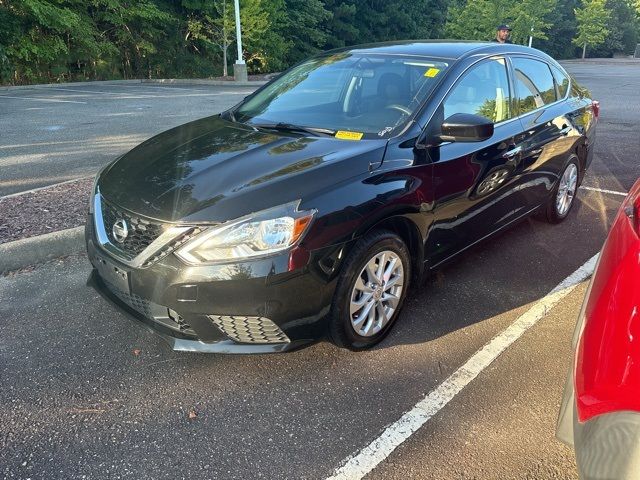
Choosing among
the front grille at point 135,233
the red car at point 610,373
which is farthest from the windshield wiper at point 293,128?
the red car at point 610,373

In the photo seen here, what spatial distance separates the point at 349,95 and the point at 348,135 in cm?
63

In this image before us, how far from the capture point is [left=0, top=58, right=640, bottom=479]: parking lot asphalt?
7.52 ft

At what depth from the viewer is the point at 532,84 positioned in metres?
4.42

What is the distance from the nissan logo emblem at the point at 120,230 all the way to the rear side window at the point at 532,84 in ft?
9.94

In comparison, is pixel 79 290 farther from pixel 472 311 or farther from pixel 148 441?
pixel 472 311

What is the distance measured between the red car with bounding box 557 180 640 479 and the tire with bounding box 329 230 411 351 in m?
1.13

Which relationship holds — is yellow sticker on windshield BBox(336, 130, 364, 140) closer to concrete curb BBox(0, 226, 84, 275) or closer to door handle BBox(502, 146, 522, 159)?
door handle BBox(502, 146, 522, 159)

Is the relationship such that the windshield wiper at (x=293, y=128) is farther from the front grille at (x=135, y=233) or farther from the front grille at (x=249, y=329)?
the front grille at (x=249, y=329)

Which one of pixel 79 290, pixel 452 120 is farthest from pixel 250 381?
pixel 452 120

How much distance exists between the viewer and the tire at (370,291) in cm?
278

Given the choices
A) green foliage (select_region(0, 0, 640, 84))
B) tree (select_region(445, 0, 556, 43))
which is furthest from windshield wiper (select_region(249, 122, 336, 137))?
tree (select_region(445, 0, 556, 43))

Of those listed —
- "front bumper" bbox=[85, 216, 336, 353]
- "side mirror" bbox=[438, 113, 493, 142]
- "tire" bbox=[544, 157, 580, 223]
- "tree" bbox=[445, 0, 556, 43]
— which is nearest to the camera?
"front bumper" bbox=[85, 216, 336, 353]

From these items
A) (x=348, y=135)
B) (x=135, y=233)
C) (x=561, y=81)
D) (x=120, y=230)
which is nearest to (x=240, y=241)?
(x=135, y=233)

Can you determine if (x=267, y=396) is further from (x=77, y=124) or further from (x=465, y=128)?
(x=77, y=124)
